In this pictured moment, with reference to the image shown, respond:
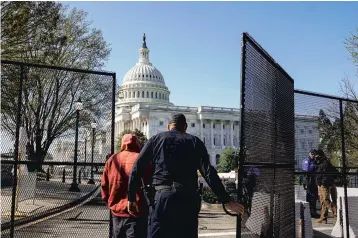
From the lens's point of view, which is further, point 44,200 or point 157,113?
point 157,113

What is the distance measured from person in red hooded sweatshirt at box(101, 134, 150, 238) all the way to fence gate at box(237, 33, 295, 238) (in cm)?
110

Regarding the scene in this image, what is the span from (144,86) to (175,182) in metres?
122

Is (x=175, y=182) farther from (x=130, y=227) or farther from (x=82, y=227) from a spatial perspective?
(x=82, y=227)

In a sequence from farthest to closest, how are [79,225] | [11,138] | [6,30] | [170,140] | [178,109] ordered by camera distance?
[178,109] → [6,30] → [79,225] → [11,138] → [170,140]

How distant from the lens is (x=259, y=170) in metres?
4.68

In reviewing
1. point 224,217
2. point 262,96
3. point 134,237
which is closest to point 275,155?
point 262,96

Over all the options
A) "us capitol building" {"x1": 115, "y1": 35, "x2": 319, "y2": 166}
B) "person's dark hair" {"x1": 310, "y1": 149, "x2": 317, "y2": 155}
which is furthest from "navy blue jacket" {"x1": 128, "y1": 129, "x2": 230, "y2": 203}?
"us capitol building" {"x1": 115, "y1": 35, "x2": 319, "y2": 166}

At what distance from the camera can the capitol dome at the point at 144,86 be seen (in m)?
124

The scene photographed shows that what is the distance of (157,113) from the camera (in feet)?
356

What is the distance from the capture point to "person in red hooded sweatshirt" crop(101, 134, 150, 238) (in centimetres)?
431

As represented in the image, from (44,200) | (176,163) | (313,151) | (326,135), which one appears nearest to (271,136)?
(176,163)

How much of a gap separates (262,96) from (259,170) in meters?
0.90

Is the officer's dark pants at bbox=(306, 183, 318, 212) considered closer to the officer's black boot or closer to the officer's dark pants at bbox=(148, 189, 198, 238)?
the officer's black boot

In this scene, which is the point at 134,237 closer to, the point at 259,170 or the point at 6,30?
the point at 259,170
